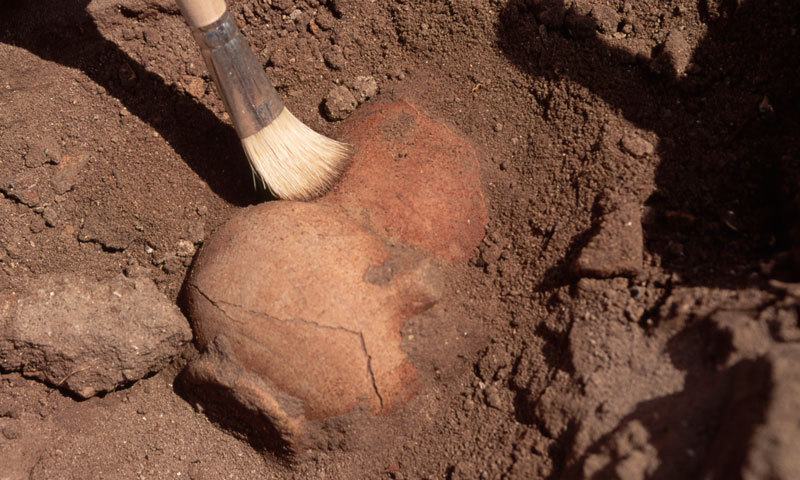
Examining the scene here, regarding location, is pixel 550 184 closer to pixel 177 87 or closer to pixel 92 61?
pixel 177 87

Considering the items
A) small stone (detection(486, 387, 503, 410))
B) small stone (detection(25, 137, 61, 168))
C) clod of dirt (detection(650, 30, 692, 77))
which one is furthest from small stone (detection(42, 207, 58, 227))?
clod of dirt (detection(650, 30, 692, 77))

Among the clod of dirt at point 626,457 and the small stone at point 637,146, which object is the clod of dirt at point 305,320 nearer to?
the clod of dirt at point 626,457

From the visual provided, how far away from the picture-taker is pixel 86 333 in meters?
2.33

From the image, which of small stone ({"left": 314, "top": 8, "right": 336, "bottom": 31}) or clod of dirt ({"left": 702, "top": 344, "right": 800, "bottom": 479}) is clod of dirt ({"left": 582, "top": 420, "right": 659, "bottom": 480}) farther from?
small stone ({"left": 314, "top": 8, "right": 336, "bottom": 31})

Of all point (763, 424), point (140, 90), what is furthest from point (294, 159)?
point (763, 424)

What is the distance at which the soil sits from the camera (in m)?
1.84

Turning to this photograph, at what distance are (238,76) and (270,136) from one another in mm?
284

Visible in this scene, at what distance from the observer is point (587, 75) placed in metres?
2.59

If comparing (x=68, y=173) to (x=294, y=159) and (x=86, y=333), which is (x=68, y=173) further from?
(x=294, y=159)

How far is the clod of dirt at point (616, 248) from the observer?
6.95ft

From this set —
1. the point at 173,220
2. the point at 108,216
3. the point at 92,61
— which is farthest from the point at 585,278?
the point at 92,61

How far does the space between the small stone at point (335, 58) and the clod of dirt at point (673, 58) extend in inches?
60.2

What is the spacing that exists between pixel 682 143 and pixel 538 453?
1387 mm

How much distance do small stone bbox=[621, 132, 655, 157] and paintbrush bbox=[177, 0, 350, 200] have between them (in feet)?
3.92
